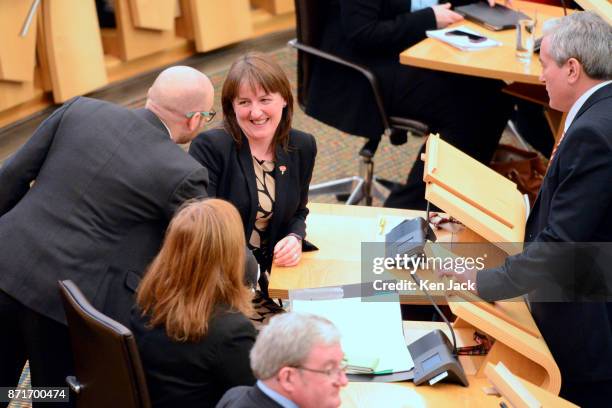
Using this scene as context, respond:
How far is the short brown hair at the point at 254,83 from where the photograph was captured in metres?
3.08

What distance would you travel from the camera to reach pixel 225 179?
10.3 feet

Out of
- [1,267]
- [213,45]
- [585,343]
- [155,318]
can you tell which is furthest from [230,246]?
[213,45]

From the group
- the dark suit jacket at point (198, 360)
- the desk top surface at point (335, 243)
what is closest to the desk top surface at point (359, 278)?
the desk top surface at point (335, 243)

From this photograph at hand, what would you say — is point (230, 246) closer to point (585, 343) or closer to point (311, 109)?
point (585, 343)

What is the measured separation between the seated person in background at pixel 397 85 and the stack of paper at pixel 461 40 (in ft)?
0.25

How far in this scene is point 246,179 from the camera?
3.13m

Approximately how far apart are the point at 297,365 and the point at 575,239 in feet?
3.38

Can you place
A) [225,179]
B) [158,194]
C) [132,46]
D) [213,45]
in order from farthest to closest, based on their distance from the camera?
[213,45] < [132,46] < [225,179] < [158,194]

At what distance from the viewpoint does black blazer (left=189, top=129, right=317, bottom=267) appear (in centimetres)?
312

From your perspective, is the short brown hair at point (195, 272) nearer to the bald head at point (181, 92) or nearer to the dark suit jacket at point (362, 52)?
the bald head at point (181, 92)

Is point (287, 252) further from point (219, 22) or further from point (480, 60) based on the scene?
point (219, 22)

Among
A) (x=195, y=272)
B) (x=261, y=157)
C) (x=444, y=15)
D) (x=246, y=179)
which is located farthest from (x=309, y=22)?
(x=195, y=272)

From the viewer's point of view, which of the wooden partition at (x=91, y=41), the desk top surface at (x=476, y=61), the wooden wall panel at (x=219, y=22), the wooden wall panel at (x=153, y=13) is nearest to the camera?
the desk top surface at (x=476, y=61)

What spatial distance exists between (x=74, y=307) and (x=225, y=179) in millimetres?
963
